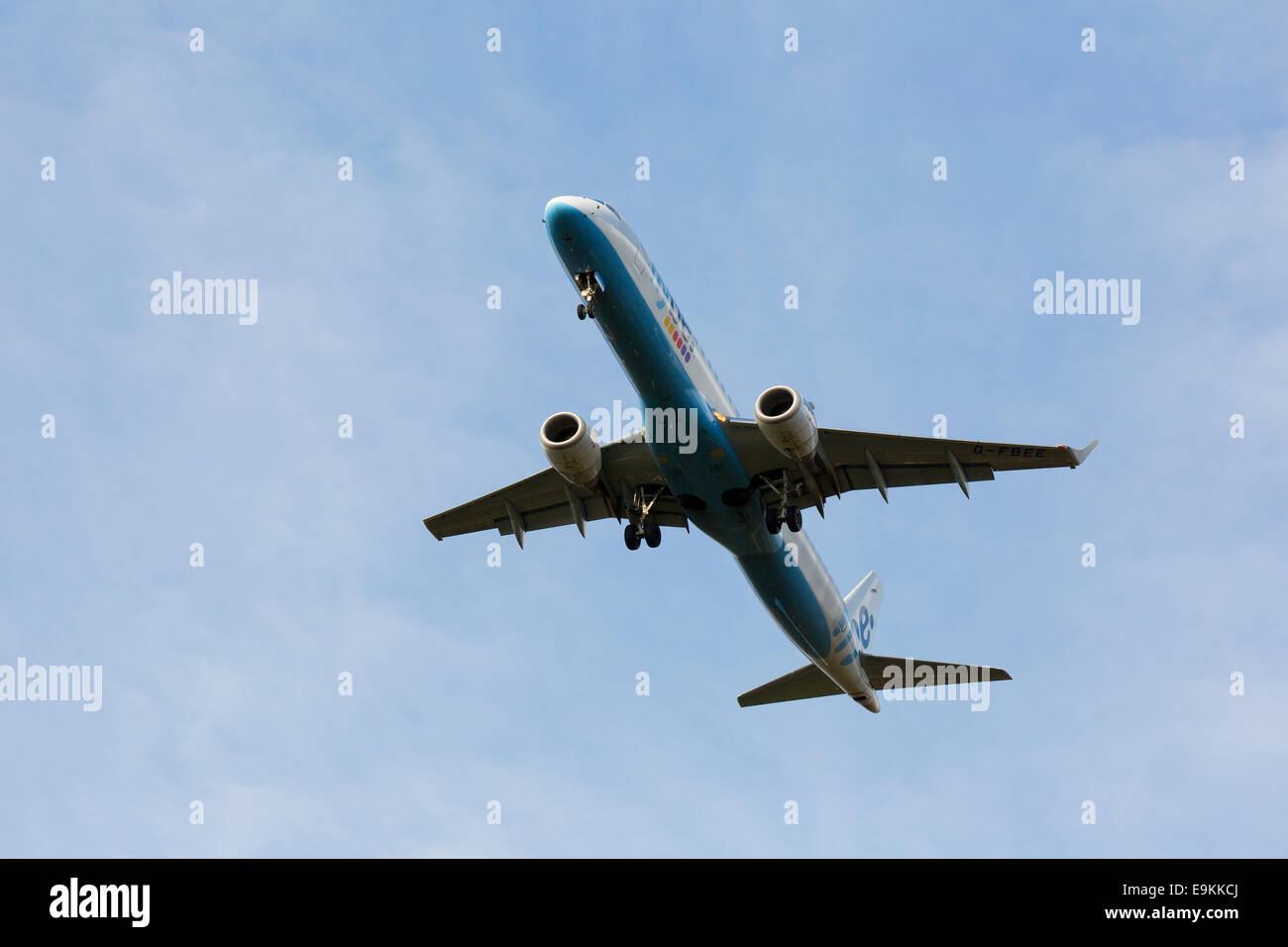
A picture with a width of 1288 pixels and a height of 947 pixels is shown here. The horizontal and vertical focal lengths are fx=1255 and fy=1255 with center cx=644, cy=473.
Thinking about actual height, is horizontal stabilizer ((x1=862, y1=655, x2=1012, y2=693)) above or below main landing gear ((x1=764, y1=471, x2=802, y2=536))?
below

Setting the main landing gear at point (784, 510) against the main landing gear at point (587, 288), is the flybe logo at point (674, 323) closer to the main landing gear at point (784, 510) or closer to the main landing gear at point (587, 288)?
the main landing gear at point (587, 288)

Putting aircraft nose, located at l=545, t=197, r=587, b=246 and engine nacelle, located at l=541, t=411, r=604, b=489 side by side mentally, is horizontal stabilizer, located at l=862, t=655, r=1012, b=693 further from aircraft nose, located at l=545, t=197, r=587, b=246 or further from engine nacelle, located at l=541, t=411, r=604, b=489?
aircraft nose, located at l=545, t=197, r=587, b=246

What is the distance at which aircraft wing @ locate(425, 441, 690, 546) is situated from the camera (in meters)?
38.1

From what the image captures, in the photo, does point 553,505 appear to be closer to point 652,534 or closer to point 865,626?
Answer: point 652,534

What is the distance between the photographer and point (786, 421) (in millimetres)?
33594

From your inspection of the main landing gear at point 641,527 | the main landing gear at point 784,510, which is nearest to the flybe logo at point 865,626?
the main landing gear at point 784,510

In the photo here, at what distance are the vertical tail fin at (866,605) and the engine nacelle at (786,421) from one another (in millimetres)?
13363

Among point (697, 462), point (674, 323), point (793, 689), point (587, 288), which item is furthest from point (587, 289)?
point (793, 689)

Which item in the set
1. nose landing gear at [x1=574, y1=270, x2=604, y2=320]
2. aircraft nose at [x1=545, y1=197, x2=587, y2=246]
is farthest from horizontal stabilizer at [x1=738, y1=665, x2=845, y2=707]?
aircraft nose at [x1=545, y1=197, x2=587, y2=246]

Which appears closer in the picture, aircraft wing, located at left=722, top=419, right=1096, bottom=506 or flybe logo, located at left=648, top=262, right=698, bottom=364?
flybe logo, located at left=648, top=262, right=698, bottom=364

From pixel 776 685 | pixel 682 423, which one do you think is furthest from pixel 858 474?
pixel 776 685

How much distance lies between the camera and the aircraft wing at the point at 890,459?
35.8 meters

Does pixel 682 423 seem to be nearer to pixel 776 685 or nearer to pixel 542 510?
pixel 542 510

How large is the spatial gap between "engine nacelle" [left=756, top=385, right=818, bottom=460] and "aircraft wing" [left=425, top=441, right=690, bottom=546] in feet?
15.9
